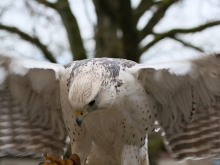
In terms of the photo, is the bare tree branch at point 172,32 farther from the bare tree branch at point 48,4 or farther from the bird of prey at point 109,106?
the bird of prey at point 109,106

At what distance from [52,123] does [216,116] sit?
127cm

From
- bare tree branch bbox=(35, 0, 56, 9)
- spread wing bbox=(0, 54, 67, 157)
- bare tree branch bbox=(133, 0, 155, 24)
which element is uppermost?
bare tree branch bbox=(35, 0, 56, 9)

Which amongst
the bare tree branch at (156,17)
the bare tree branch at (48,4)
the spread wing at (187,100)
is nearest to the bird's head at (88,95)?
the spread wing at (187,100)

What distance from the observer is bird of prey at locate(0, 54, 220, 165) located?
2.25 metres

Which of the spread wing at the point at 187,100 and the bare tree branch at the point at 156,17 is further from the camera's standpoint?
the bare tree branch at the point at 156,17

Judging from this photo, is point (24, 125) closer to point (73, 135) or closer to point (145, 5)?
point (73, 135)

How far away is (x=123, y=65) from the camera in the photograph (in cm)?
246

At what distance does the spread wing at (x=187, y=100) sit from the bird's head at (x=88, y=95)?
36cm

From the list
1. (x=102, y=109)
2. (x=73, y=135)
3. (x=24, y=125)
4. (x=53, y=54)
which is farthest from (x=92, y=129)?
(x=53, y=54)

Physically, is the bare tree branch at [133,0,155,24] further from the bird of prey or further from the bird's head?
the bird's head

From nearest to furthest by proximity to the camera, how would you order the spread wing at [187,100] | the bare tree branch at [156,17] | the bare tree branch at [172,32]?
the spread wing at [187,100] < the bare tree branch at [156,17] < the bare tree branch at [172,32]

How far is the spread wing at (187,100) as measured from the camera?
238cm

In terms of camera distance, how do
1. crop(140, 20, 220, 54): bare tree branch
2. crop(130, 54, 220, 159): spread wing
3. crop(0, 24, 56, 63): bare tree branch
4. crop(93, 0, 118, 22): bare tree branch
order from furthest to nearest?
crop(0, 24, 56, 63): bare tree branch, crop(140, 20, 220, 54): bare tree branch, crop(93, 0, 118, 22): bare tree branch, crop(130, 54, 220, 159): spread wing

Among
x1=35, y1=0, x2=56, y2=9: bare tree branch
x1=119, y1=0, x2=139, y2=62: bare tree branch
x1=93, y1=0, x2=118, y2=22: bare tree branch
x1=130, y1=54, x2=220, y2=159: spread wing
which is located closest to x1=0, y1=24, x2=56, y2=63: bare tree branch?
x1=35, y1=0, x2=56, y2=9: bare tree branch
